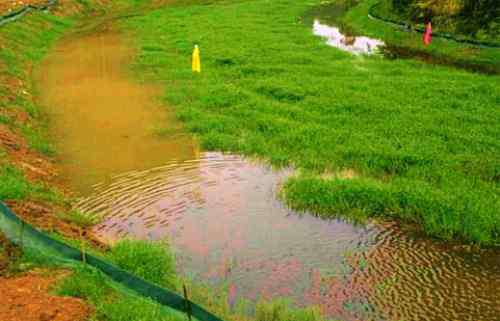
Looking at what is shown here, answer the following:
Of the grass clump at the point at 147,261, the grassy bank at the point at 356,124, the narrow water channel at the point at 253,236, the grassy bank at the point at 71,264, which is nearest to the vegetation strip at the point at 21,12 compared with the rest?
the grassy bank at the point at 356,124

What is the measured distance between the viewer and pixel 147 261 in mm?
7352

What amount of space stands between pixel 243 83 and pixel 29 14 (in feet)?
55.1

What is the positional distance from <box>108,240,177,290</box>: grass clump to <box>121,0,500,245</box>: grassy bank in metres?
2.83

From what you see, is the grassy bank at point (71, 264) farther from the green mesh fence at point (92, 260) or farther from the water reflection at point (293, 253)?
the water reflection at point (293, 253)

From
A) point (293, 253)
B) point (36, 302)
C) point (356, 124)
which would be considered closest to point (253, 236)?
point (293, 253)

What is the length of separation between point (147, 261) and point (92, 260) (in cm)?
99

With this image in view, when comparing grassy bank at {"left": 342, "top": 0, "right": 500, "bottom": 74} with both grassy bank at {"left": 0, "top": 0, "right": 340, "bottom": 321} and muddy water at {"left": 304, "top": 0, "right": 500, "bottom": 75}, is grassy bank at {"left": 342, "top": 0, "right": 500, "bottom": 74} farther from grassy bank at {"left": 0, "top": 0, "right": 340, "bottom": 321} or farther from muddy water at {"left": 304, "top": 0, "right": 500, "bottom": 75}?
grassy bank at {"left": 0, "top": 0, "right": 340, "bottom": 321}

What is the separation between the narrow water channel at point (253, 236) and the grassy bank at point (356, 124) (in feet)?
1.57

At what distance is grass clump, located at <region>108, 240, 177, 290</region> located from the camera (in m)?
7.17

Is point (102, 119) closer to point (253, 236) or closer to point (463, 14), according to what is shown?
point (253, 236)

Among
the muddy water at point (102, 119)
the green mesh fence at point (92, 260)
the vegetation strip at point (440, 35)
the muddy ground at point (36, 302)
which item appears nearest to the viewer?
the muddy ground at point (36, 302)

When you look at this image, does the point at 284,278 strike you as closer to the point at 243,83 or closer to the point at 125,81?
the point at 243,83

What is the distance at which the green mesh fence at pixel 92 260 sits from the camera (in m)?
5.79

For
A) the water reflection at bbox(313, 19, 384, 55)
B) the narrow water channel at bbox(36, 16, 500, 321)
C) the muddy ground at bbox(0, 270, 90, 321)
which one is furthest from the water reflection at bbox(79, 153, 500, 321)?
the water reflection at bbox(313, 19, 384, 55)
